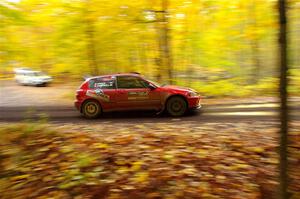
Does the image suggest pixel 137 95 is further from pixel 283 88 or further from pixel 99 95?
pixel 283 88

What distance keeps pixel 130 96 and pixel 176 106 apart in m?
1.76

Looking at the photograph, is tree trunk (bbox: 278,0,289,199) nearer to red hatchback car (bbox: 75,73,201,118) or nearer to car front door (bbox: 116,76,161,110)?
red hatchback car (bbox: 75,73,201,118)

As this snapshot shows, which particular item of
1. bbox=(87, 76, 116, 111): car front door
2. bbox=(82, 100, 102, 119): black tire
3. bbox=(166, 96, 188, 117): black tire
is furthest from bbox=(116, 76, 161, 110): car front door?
bbox=(82, 100, 102, 119): black tire

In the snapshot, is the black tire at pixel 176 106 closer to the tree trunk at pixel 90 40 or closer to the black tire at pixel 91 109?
the black tire at pixel 91 109

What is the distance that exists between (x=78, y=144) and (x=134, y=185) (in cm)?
214

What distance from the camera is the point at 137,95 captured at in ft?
36.9

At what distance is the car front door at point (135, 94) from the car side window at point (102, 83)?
0.25 meters

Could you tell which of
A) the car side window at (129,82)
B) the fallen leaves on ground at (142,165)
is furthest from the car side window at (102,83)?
the fallen leaves on ground at (142,165)

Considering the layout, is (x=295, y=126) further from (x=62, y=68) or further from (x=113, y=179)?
(x=62, y=68)

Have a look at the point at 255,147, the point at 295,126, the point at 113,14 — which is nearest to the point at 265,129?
the point at 295,126

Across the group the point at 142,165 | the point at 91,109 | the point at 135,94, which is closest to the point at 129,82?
the point at 135,94

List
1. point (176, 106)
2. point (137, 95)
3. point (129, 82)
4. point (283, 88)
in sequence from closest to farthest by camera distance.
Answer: point (283, 88), point (176, 106), point (137, 95), point (129, 82)

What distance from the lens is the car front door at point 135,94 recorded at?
36.7 ft

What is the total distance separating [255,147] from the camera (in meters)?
5.84
